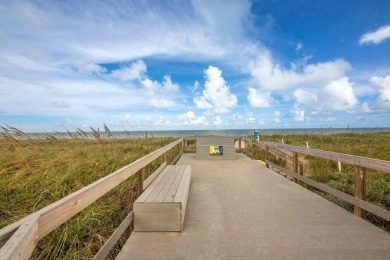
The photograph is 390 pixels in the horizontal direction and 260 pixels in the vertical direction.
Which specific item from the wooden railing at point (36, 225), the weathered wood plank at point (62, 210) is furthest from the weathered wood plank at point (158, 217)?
the wooden railing at point (36, 225)

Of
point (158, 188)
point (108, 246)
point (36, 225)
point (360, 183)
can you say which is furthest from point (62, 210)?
point (360, 183)

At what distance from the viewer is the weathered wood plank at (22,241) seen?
0.96 meters

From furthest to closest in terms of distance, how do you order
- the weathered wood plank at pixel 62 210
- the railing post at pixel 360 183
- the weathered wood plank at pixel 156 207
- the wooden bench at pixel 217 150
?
the wooden bench at pixel 217 150 → the railing post at pixel 360 183 → the weathered wood plank at pixel 156 207 → the weathered wood plank at pixel 62 210

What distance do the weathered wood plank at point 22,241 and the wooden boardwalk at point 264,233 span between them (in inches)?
58.3

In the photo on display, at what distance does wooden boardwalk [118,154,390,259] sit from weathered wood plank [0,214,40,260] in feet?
4.86

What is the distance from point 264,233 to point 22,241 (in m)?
2.58

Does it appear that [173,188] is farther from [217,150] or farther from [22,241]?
[217,150]

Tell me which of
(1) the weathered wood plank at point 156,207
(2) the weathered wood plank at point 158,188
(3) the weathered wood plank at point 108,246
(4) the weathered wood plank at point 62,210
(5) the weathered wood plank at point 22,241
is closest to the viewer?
(5) the weathered wood plank at point 22,241

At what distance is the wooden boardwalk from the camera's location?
Answer: 249 centimetres

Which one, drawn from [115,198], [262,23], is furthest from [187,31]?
[115,198]

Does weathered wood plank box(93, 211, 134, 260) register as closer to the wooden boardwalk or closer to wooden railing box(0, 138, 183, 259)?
the wooden boardwalk

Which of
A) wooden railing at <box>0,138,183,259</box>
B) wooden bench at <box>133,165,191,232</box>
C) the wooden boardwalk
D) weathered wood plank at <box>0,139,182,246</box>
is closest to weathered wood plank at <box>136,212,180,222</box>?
wooden bench at <box>133,165,191,232</box>

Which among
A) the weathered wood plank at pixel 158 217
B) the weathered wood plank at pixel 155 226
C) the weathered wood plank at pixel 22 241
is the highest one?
the weathered wood plank at pixel 22 241

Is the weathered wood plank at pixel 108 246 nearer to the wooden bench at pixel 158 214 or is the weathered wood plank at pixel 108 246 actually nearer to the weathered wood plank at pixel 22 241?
the wooden bench at pixel 158 214
